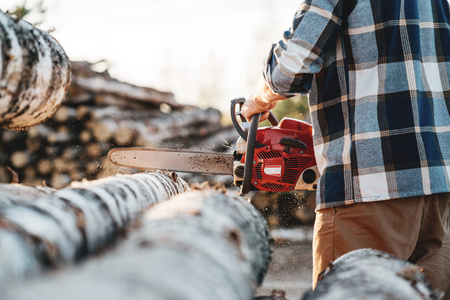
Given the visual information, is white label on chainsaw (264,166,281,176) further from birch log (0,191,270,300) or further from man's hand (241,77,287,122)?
birch log (0,191,270,300)

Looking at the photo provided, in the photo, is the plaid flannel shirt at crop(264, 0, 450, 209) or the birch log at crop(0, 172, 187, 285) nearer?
the birch log at crop(0, 172, 187, 285)

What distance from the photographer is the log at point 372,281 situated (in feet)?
2.69

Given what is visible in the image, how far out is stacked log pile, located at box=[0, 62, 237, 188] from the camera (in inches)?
139

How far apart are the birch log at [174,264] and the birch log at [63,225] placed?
0.07 m

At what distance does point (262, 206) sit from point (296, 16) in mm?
3172

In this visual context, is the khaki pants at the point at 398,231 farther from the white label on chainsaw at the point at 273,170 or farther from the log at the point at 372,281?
the log at the point at 372,281

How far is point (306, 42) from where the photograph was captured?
1.64m

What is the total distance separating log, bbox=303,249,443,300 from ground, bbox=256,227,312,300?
97.2 inches

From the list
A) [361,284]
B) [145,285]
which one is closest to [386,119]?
[361,284]

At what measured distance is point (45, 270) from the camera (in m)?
0.72

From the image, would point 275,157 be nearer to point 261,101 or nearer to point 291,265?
point 261,101

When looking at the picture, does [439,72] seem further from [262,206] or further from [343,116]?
[262,206]

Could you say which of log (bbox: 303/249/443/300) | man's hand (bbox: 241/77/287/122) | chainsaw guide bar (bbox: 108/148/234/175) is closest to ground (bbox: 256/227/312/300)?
chainsaw guide bar (bbox: 108/148/234/175)

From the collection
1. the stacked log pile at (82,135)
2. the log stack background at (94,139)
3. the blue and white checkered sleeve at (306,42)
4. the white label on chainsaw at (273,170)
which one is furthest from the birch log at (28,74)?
the stacked log pile at (82,135)
